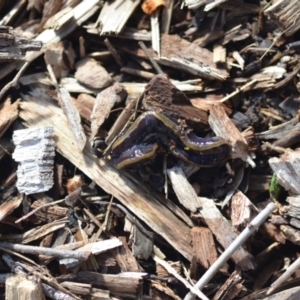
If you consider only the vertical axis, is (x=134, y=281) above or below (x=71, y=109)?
below

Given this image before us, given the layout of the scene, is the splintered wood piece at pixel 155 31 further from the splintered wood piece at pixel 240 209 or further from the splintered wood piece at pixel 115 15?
the splintered wood piece at pixel 240 209

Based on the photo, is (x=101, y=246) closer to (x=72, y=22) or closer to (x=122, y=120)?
(x=122, y=120)

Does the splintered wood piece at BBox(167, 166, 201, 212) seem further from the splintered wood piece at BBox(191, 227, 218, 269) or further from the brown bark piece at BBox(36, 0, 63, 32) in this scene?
the brown bark piece at BBox(36, 0, 63, 32)

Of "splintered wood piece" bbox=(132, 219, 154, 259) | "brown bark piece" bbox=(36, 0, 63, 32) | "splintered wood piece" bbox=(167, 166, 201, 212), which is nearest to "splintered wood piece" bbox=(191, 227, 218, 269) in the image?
"splintered wood piece" bbox=(167, 166, 201, 212)

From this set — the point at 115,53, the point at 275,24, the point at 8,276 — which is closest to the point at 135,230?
the point at 8,276

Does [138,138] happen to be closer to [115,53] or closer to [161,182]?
[161,182]

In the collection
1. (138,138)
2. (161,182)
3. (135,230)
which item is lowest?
(135,230)

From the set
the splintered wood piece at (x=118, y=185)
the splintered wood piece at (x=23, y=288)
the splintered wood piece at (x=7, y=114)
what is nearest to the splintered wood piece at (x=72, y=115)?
the splintered wood piece at (x=118, y=185)

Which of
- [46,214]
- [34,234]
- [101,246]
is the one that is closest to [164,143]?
[101,246]
